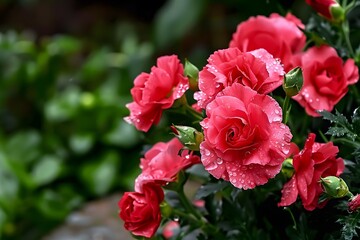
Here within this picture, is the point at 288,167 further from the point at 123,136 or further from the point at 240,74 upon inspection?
the point at 123,136

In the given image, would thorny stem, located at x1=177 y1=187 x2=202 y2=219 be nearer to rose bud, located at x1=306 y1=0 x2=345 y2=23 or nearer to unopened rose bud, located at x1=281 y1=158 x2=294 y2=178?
unopened rose bud, located at x1=281 y1=158 x2=294 y2=178

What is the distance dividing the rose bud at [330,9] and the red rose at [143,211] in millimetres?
283

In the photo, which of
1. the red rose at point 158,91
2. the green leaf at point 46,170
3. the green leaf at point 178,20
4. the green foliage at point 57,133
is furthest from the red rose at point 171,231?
the green leaf at point 178,20

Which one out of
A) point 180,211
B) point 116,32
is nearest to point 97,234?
point 180,211

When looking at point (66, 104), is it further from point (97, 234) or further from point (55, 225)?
point (97, 234)

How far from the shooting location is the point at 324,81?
0.86 metres

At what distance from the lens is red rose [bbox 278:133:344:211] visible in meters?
0.74

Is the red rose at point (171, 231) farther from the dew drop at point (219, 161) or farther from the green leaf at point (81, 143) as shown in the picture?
the green leaf at point (81, 143)

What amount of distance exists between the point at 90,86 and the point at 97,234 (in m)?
0.78

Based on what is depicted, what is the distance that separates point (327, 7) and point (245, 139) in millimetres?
279

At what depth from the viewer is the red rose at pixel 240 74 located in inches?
28.8

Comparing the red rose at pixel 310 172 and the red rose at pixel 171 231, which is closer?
the red rose at pixel 310 172

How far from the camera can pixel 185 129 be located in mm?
743

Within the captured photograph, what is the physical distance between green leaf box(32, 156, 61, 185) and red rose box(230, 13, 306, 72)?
1.12 metres
